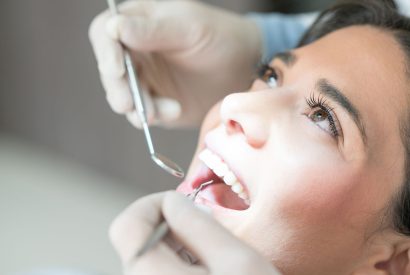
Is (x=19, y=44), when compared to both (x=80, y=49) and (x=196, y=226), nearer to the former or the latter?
(x=80, y=49)

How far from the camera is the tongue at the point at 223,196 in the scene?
0.91 metres

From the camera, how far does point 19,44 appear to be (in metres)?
1.91

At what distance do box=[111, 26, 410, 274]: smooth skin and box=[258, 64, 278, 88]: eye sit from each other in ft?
0.29

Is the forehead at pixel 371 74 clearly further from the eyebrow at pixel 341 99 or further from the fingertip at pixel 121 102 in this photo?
the fingertip at pixel 121 102

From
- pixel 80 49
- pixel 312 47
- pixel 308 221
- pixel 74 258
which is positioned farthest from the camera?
pixel 80 49

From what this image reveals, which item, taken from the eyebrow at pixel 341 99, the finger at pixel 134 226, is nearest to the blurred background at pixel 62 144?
the eyebrow at pixel 341 99

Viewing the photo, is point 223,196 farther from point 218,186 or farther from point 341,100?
point 341,100

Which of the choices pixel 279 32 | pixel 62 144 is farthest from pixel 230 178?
pixel 62 144

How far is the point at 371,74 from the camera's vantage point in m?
0.86

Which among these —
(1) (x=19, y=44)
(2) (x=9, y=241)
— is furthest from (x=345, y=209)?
(1) (x=19, y=44)

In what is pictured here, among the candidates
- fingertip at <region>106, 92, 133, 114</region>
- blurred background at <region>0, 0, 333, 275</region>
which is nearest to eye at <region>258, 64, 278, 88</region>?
fingertip at <region>106, 92, 133, 114</region>

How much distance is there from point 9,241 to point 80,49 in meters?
0.61

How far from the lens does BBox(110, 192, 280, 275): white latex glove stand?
62 centimetres

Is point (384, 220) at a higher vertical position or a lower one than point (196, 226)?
lower
